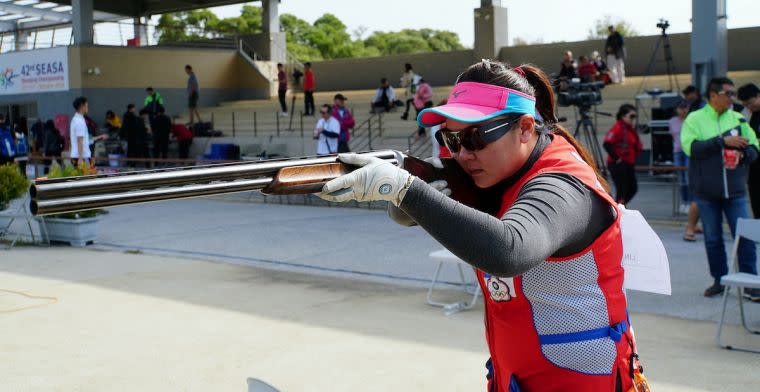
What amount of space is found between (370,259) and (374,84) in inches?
948

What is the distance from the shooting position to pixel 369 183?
1897 millimetres

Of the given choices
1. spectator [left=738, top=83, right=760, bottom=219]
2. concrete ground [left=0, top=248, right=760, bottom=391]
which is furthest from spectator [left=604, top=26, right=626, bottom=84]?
concrete ground [left=0, top=248, right=760, bottom=391]

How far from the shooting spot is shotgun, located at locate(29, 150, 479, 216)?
1756mm

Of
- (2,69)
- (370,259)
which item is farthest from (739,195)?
(2,69)

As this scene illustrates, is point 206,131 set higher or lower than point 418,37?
lower

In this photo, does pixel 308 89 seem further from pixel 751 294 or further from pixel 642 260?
pixel 642 260

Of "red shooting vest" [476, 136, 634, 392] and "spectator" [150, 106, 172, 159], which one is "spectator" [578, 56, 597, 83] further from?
"red shooting vest" [476, 136, 634, 392]

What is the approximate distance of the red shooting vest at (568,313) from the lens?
6.86 feet

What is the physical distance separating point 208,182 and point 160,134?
22.1m

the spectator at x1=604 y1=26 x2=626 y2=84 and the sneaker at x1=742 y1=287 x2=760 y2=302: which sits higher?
the spectator at x1=604 y1=26 x2=626 y2=84

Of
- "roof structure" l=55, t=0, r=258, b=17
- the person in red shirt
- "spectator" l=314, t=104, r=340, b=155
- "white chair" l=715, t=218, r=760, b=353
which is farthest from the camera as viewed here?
"roof structure" l=55, t=0, r=258, b=17

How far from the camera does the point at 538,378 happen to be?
2.19m

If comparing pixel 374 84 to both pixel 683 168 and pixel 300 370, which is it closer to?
pixel 683 168

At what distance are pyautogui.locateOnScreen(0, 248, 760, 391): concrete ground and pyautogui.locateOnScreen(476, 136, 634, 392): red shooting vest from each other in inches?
124
